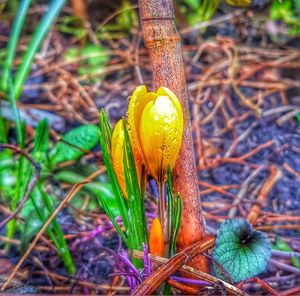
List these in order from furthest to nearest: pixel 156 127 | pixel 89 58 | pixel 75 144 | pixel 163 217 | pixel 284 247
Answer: pixel 89 58 < pixel 75 144 < pixel 284 247 < pixel 163 217 < pixel 156 127

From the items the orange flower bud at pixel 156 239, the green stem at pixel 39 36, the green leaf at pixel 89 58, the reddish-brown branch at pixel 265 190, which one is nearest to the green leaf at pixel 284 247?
the reddish-brown branch at pixel 265 190

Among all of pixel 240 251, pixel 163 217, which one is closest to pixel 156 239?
pixel 163 217

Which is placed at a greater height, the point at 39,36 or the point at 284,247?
the point at 39,36

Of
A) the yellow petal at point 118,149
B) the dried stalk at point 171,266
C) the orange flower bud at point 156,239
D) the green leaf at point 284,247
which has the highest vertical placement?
the yellow petal at point 118,149

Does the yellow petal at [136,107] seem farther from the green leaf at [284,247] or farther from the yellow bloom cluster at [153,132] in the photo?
the green leaf at [284,247]

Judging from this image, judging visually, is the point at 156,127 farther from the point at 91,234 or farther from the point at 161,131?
the point at 91,234

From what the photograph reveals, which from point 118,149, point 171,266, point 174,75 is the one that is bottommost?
point 171,266

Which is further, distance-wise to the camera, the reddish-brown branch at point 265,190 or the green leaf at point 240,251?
the reddish-brown branch at point 265,190
